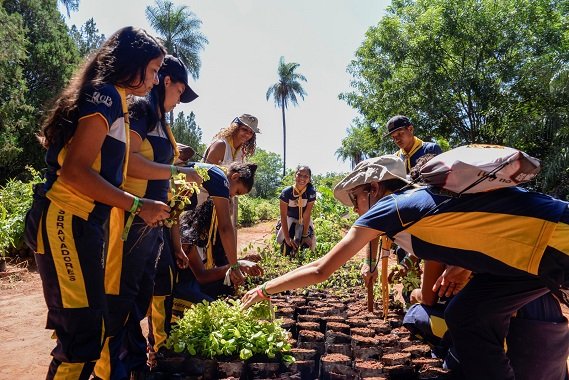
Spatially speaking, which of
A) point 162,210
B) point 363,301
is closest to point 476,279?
point 162,210

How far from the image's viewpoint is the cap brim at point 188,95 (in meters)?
3.13

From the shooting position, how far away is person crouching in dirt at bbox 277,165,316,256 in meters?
7.30

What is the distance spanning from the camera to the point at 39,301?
6133 mm

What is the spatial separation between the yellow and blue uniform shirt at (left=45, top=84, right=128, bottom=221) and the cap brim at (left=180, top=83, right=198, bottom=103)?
33.3 inches

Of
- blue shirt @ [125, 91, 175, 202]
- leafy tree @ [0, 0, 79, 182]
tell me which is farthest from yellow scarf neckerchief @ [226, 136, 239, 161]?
leafy tree @ [0, 0, 79, 182]

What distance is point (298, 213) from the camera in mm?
7535

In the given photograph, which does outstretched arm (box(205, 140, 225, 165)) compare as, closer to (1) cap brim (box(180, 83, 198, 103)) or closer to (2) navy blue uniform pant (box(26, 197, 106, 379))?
(1) cap brim (box(180, 83, 198, 103))

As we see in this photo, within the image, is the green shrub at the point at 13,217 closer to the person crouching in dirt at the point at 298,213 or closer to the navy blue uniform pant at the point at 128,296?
the person crouching in dirt at the point at 298,213

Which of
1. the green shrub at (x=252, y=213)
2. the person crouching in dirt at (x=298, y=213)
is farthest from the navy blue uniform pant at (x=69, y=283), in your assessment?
the green shrub at (x=252, y=213)

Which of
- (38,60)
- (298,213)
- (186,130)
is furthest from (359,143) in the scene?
(298,213)

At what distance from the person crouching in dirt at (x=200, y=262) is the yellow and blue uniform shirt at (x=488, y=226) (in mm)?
1819

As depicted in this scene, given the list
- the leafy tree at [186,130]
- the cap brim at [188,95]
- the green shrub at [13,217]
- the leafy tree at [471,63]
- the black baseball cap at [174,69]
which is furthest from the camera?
the leafy tree at [186,130]

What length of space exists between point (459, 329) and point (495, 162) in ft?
2.53

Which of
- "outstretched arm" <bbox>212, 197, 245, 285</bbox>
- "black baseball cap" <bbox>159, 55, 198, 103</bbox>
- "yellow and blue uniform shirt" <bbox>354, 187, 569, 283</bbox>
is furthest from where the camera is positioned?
"outstretched arm" <bbox>212, 197, 245, 285</bbox>
